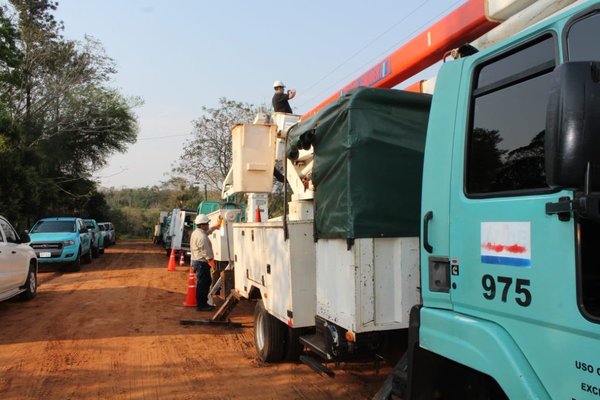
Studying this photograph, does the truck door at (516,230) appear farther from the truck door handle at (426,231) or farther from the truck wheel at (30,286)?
the truck wheel at (30,286)

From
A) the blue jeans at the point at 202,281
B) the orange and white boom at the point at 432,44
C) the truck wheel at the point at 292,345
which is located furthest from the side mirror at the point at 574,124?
the blue jeans at the point at 202,281

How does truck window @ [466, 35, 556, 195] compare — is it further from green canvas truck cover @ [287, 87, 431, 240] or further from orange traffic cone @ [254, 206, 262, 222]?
orange traffic cone @ [254, 206, 262, 222]

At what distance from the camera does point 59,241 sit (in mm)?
16188

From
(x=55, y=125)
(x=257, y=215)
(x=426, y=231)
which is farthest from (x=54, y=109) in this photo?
(x=426, y=231)

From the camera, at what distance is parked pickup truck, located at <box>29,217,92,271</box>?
627 inches

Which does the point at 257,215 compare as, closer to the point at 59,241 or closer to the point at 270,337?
the point at 270,337

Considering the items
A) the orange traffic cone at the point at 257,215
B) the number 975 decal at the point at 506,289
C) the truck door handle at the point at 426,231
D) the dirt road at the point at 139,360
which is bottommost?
the dirt road at the point at 139,360

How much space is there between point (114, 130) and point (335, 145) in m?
31.8

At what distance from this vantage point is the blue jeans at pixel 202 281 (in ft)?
32.0

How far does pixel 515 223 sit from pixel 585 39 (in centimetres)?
79

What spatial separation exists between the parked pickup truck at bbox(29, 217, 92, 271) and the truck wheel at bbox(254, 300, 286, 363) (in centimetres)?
1253

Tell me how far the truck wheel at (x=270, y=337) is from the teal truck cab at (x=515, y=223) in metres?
3.00

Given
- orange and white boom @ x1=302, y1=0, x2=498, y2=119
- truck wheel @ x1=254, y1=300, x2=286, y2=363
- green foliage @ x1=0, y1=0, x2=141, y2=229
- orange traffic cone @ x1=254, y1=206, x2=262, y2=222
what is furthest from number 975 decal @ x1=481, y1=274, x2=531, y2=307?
green foliage @ x1=0, y1=0, x2=141, y2=229

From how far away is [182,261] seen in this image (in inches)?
776
